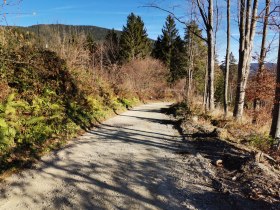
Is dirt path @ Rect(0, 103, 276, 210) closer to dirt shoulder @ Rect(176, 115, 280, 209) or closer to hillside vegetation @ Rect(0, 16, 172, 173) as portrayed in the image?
dirt shoulder @ Rect(176, 115, 280, 209)

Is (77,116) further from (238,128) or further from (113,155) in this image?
(238,128)

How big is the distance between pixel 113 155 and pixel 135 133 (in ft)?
9.78

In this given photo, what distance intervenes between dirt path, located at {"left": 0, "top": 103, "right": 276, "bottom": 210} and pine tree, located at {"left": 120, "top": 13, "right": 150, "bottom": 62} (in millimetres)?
35751

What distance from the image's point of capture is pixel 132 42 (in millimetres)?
42688

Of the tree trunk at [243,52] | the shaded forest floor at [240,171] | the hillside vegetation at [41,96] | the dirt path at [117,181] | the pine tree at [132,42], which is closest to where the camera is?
the dirt path at [117,181]

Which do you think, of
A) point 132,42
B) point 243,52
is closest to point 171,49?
point 132,42

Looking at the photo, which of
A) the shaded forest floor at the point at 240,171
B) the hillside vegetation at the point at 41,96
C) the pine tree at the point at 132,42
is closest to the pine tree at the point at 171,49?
the pine tree at the point at 132,42

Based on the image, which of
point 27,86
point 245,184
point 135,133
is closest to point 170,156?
point 245,184

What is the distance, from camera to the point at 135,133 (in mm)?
9750

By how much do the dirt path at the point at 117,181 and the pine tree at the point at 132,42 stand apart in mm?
35751

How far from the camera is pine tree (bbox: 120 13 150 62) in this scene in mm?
42500

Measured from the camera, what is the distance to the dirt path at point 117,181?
4.26 m

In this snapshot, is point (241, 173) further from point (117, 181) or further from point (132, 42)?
point (132, 42)

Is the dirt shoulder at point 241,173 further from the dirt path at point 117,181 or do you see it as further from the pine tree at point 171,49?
the pine tree at point 171,49
